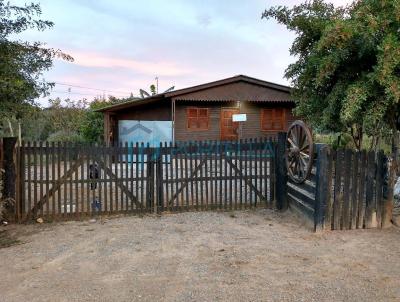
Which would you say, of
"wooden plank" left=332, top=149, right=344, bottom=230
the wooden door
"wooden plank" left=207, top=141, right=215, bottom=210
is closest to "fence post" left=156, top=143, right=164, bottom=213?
"wooden plank" left=207, top=141, right=215, bottom=210

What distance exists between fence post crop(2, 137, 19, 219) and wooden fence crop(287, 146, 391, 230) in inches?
208

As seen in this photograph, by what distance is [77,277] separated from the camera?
4.25m

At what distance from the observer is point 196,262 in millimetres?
4723

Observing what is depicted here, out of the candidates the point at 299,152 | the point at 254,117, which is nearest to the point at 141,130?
the point at 254,117

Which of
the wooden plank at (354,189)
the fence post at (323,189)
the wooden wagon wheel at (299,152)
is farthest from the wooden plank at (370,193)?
the wooden wagon wheel at (299,152)

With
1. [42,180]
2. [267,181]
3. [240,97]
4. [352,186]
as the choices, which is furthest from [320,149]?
[240,97]

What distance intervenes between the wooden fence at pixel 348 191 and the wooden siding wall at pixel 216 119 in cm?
1229

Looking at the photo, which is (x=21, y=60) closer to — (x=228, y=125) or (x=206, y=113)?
(x=206, y=113)

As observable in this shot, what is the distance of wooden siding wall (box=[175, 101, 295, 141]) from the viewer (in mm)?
18281

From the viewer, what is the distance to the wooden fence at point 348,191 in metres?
6.01

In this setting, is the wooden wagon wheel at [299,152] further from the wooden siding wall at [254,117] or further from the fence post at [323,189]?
the wooden siding wall at [254,117]

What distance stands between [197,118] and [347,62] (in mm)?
12759

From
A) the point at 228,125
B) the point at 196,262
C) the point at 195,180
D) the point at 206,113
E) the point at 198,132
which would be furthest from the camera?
the point at 228,125

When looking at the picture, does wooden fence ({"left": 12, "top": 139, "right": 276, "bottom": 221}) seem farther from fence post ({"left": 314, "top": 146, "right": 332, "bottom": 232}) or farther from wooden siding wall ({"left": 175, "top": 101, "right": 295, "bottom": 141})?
wooden siding wall ({"left": 175, "top": 101, "right": 295, "bottom": 141})
